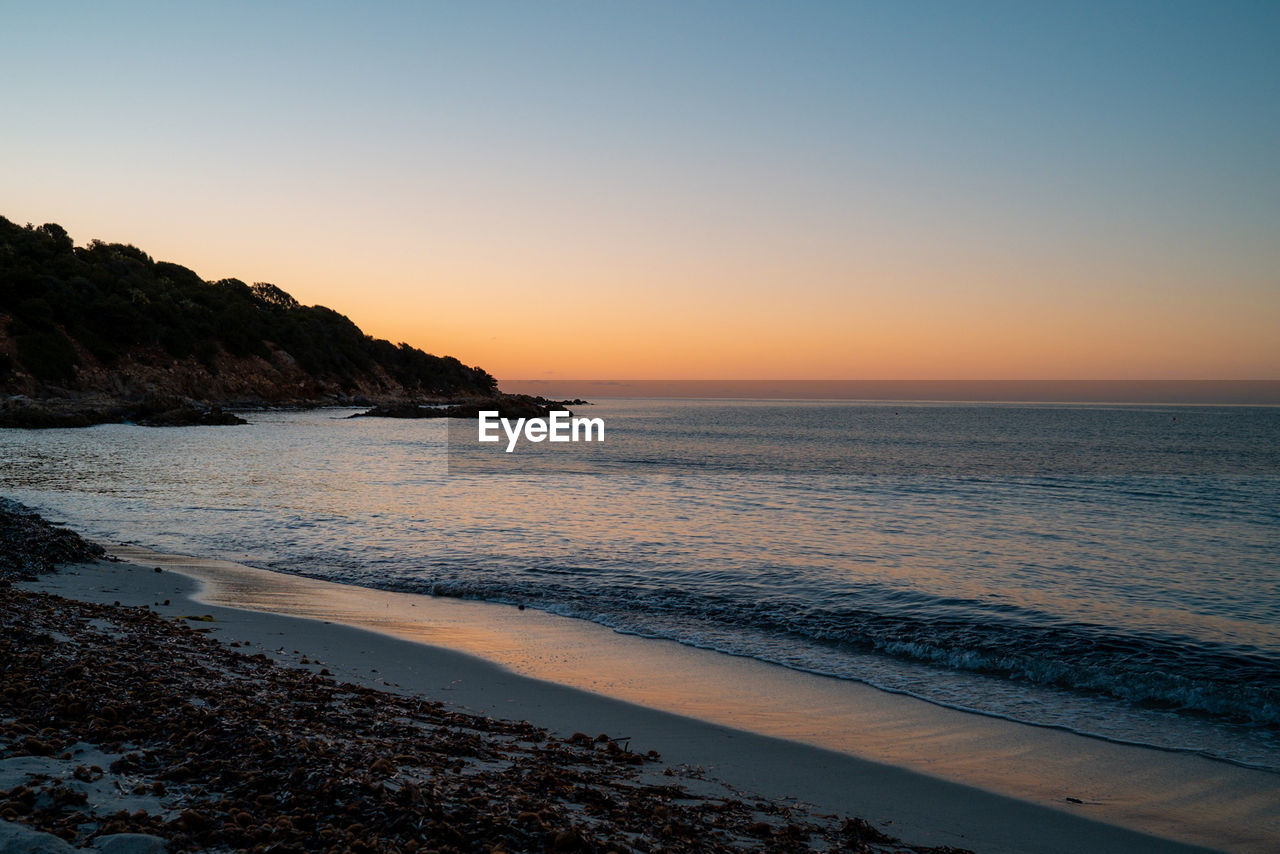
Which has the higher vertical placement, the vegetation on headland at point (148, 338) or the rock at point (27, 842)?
the vegetation on headland at point (148, 338)

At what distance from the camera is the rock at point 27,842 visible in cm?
311

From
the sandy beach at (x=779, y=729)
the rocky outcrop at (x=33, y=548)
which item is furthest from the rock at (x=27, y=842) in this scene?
the rocky outcrop at (x=33, y=548)

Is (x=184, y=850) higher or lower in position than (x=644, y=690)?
higher

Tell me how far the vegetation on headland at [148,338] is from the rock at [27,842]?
7190 cm

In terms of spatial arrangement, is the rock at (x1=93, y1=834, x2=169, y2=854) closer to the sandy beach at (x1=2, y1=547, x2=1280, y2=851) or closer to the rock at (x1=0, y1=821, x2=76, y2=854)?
the rock at (x1=0, y1=821, x2=76, y2=854)

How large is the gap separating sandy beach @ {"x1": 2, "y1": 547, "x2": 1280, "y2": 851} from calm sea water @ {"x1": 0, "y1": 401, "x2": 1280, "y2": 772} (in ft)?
2.88

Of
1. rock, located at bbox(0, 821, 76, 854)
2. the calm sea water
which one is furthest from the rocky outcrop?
rock, located at bbox(0, 821, 76, 854)

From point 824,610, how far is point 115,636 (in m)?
9.48

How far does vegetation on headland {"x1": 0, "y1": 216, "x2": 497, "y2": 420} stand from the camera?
66.1 meters

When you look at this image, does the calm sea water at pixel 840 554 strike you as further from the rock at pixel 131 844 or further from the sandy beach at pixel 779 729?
the rock at pixel 131 844

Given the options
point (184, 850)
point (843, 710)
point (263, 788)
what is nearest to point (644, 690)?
point (843, 710)

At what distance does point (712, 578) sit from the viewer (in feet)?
45.4

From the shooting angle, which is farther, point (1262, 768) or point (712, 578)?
point (712, 578)

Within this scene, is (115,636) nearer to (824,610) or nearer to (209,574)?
(209,574)
